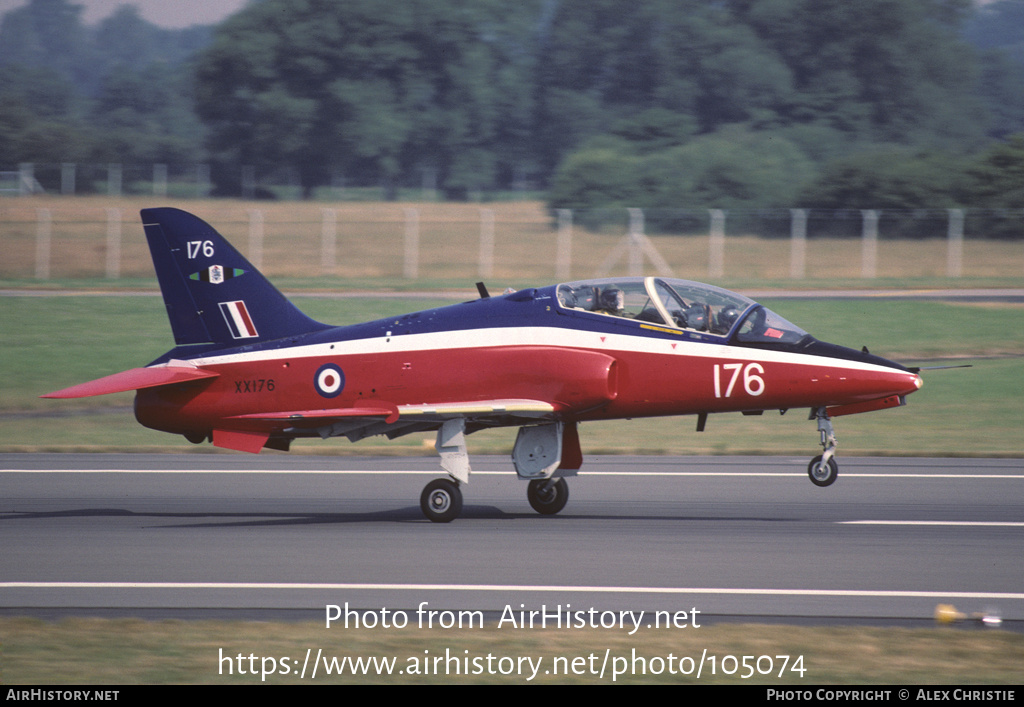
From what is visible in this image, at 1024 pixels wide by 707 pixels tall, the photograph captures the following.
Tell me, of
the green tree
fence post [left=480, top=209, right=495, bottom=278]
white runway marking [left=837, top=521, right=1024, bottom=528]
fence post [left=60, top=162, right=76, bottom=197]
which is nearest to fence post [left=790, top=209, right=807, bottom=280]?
fence post [left=480, top=209, right=495, bottom=278]

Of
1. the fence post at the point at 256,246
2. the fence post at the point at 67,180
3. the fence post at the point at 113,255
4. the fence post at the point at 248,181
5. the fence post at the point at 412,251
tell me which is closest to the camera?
the fence post at the point at 412,251

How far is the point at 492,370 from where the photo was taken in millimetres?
12781

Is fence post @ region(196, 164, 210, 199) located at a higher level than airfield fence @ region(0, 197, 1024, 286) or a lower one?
higher

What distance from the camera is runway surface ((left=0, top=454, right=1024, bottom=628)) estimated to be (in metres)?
9.52

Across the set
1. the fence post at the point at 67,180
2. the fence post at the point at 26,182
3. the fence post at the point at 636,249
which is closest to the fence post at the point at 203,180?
the fence post at the point at 67,180

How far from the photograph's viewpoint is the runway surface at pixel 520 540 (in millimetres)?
9523

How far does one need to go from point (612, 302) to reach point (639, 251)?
26.4 meters

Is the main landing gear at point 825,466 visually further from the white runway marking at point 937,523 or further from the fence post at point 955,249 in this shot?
the fence post at point 955,249

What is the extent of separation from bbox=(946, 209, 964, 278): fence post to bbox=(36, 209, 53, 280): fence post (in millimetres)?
29223

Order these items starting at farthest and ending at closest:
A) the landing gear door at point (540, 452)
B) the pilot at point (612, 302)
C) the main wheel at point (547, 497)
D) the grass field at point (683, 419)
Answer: the grass field at point (683, 419) → the main wheel at point (547, 497) → the landing gear door at point (540, 452) → the pilot at point (612, 302)

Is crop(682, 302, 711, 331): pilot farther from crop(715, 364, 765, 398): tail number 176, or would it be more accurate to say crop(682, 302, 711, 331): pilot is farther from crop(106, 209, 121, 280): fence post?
crop(106, 209, 121, 280): fence post

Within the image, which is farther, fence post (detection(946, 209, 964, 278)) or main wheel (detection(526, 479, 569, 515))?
fence post (detection(946, 209, 964, 278))

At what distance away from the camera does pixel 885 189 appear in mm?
46875

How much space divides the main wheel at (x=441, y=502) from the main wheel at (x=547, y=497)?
981 millimetres
